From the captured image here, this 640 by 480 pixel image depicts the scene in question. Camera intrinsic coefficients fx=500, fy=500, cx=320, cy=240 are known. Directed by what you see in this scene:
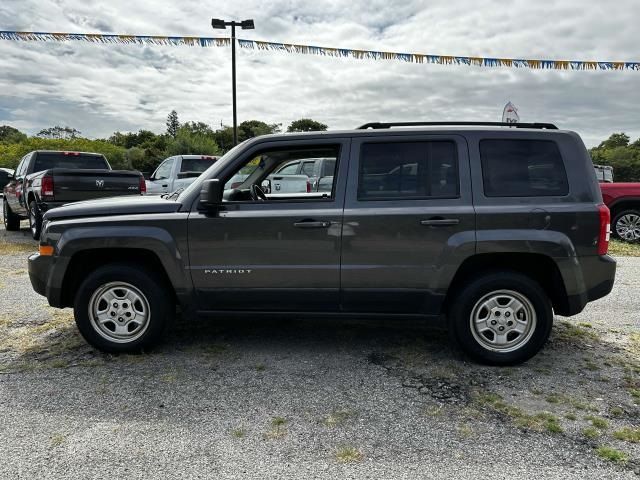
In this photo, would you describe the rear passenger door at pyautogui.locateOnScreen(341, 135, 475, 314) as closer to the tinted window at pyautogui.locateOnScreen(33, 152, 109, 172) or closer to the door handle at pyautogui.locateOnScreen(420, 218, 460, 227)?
the door handle at pyautogui.locateOnScreen(420, 218, 460, 227)

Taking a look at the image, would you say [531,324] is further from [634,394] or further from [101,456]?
[101,456]

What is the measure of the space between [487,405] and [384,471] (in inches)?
40.9

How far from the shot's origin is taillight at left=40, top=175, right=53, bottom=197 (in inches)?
347

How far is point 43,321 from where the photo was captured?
16.4 feet

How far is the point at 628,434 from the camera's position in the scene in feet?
9.51

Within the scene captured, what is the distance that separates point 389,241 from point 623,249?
7884mm

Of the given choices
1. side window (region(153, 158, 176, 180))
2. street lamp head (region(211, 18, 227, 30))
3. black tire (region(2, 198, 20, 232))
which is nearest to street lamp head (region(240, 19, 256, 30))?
street lamp head (region(211, 18, 227, 30))

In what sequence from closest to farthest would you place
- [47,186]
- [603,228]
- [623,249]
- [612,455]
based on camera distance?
[612,455], [603,228], [47,186], [623,249]

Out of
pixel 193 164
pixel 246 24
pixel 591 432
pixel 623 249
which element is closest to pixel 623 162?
pixel 246 24

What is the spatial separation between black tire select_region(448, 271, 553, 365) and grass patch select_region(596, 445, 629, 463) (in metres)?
1.13

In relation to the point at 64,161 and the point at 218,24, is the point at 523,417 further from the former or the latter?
the point at 218,24

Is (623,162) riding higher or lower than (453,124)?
higher

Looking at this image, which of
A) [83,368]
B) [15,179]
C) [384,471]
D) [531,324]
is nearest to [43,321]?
[83,368]

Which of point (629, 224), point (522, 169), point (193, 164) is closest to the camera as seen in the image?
point (522, 169)
